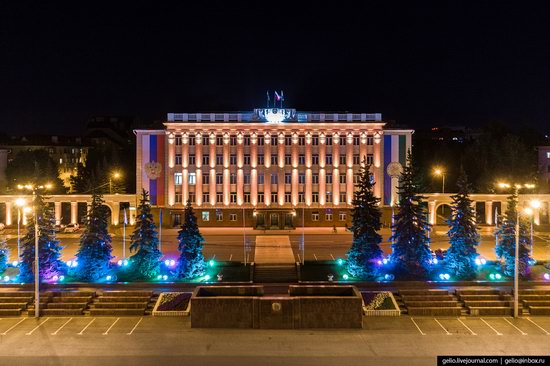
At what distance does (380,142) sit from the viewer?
182ft

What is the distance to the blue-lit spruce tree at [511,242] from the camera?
103ft

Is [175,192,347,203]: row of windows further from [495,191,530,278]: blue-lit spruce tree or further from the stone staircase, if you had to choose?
[495,191,530,278]: blue-lit spruce tree

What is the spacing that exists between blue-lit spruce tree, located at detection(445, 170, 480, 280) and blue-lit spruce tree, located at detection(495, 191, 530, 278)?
167cm

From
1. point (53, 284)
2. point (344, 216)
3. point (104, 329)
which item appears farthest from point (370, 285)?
point (344, 216)

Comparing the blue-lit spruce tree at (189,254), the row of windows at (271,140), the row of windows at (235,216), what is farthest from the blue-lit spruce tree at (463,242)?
the row of windows at (271,140)

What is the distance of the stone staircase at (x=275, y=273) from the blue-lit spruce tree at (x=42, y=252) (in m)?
12.8

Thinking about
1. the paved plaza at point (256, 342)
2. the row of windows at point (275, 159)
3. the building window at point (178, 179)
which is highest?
the row of windows at point (275, 159)

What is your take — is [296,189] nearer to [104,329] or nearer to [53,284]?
[53,284]

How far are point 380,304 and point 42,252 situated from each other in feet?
67.5

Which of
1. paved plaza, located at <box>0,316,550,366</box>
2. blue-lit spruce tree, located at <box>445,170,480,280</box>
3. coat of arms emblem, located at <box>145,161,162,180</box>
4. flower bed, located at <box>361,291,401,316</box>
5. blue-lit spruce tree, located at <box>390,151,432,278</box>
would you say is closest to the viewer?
paved plaza, located at <box>0,316,550,366</box>

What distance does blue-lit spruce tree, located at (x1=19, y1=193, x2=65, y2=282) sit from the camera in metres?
30.9

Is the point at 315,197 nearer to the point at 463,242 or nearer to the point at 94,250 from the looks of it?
the point at 463,242

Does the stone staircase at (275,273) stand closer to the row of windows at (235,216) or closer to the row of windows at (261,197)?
the row of windows at (235,216)

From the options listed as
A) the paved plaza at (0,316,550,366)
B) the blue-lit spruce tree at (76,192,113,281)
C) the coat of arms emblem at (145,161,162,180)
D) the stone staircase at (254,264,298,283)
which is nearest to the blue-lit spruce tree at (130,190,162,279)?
the blue-lit spruce tree at (76,192,113,281)
